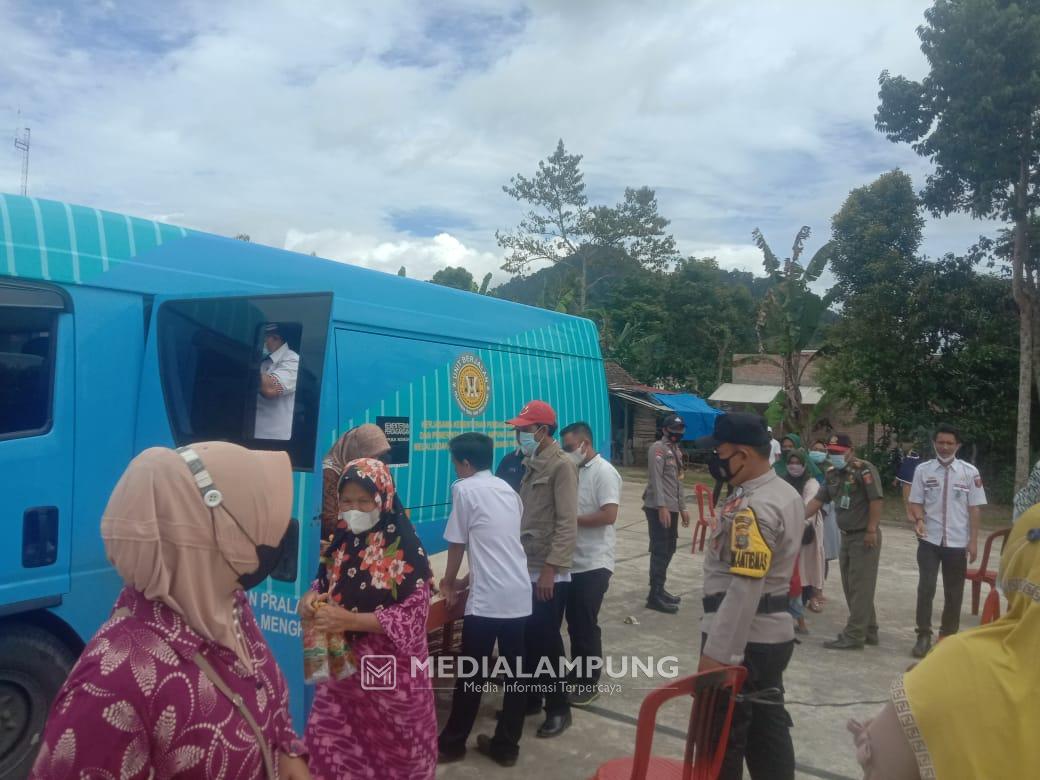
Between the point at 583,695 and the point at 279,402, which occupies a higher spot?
the point at 279,402

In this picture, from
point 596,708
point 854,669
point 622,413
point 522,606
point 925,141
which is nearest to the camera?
point 522,606

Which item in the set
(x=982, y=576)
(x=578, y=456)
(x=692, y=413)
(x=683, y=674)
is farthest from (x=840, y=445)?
(x=692, y=413)

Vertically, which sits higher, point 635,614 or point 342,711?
point 342,711

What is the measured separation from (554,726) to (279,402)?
230cm

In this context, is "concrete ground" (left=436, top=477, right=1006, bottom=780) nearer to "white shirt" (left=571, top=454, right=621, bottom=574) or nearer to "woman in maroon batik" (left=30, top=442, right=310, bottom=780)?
"white shirt" (left=571, top=454, right=621, bottom=574)

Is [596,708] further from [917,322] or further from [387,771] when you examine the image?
[917,322]

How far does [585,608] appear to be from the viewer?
4.76m

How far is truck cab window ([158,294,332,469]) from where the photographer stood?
3.80 metres

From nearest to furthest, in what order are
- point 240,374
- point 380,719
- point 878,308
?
point 380,719, point 240,374, point 878,308

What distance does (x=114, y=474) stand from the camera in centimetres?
356

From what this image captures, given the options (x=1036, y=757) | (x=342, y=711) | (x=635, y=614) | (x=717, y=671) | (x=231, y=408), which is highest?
(x=231, y=408)

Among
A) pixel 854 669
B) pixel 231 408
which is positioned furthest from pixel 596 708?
pixel 231 408

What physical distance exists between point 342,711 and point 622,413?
22708 millimetres

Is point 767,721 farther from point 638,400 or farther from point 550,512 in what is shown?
point 638,400
